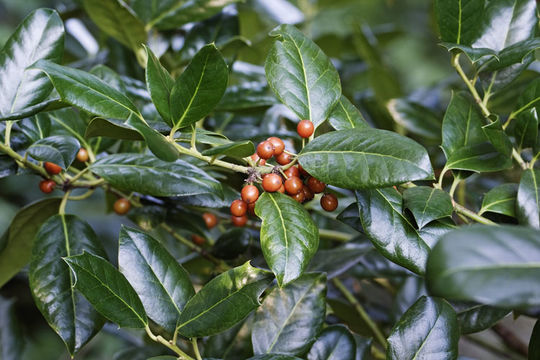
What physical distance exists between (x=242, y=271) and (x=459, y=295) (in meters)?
0.29

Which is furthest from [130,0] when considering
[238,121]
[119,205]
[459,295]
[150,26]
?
[459,295]

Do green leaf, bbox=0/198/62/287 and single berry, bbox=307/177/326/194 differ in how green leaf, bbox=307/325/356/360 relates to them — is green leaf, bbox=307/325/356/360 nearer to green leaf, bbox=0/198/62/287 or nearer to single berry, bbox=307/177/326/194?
single berry, bbox=307/177/326/194

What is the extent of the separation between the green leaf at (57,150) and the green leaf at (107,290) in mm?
147

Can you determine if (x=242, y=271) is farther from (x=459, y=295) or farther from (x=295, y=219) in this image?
(x=459, y=295)

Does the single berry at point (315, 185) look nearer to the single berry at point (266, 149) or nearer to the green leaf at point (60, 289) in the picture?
the single berry at point (266, 149)

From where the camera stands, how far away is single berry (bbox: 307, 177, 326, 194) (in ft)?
2.12

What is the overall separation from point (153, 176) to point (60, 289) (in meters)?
0.20

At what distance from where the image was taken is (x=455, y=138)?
707 mm

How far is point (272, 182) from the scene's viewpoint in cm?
60

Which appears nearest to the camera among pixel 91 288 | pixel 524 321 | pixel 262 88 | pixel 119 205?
pixel 91 288

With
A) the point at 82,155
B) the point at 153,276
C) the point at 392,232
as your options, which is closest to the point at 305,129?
the point at 392,232

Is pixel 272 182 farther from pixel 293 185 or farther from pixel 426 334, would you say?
pixel 426 334

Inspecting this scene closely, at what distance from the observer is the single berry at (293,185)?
0.63 meters

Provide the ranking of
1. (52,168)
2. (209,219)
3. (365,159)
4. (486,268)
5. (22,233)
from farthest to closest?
(209,219)
(22,233)
(52,168)
(365,159)
(486,268)
